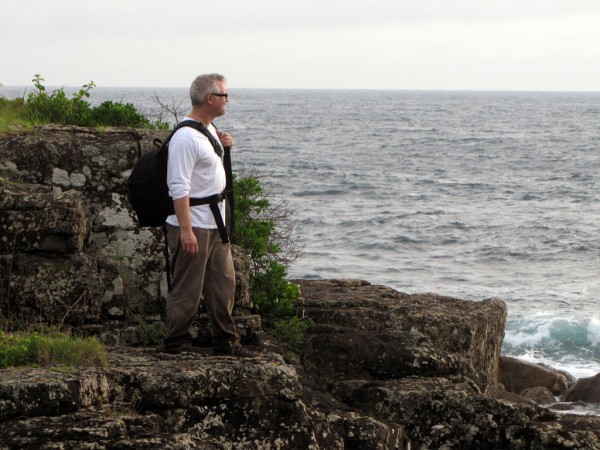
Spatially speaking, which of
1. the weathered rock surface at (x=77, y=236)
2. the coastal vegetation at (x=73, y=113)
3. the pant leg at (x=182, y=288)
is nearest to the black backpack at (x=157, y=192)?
the pant leg at (x=182, y=288)

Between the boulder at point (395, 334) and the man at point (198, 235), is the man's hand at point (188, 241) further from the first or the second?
the boulder at point (395, 334)

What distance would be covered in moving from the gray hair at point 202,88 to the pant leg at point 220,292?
1050 millimetres

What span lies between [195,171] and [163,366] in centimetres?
145

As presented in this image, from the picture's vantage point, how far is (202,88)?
24.1ft

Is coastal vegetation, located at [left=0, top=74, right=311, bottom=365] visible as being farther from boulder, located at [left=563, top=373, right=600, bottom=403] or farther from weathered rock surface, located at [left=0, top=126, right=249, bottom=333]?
boulder, located at [left=563, top=373, right=600, bottom=403]

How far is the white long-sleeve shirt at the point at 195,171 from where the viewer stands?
7.12 meters

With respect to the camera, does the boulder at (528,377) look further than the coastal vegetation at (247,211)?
Yes

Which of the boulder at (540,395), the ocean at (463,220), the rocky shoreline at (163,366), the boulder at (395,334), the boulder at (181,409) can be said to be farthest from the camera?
the ocean at (463,220)

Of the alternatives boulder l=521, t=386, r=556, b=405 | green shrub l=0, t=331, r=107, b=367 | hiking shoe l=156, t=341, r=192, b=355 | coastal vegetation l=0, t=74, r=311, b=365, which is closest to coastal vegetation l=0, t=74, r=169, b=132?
coastal vegetation l=0, t=74, r=311, b=365

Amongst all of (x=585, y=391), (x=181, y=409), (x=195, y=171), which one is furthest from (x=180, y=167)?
(x=585, y=391)

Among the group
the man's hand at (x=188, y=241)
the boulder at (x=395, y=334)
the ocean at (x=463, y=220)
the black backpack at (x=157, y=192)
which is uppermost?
the black backpack at (x=157, y=192)

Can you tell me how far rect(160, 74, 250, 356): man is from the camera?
7.15m

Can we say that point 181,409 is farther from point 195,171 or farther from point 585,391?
point 585,391

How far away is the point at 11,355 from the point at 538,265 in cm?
2684
